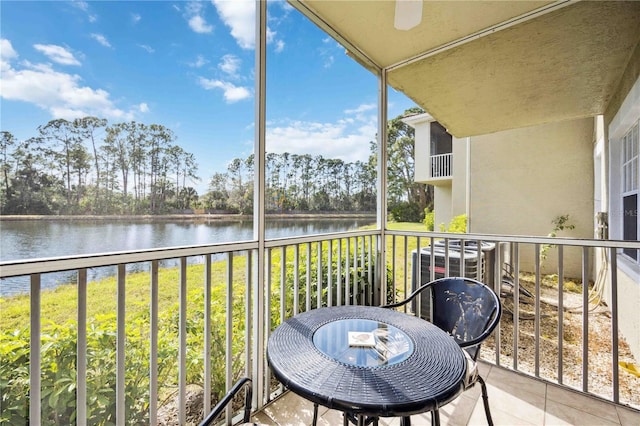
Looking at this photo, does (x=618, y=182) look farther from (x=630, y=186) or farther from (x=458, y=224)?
(x=458, y=224)

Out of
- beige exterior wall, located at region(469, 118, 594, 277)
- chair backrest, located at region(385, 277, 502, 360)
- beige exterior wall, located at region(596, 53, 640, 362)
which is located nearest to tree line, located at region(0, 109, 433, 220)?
chair backrest, located at region(385, 277, 502, 360)

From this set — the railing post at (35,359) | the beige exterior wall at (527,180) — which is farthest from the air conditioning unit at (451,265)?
the railing post at (35,359)

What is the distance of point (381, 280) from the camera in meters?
3.06

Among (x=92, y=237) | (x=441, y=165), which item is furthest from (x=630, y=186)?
(x=92, y=237)

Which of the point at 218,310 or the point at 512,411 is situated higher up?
the point at 218,310

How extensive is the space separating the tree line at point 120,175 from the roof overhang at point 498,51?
1.31 meters

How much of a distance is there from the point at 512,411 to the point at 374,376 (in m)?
1.61

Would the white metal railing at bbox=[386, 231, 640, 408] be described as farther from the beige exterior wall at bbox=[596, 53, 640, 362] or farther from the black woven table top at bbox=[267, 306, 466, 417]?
the black woven table top at bbox=[267, 306, 466, 417]

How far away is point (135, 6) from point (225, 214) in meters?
1.13

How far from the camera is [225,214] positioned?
174 centimetres

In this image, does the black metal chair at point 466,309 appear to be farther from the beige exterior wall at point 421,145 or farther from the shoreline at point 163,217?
the beige exterior wall at point 421,145

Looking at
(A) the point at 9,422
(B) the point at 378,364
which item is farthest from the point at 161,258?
(B) the point at 378,364

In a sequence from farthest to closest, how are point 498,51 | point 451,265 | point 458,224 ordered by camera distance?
point 458,224, point 451,265, point 498,51

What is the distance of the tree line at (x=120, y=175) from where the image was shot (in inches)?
41.8
